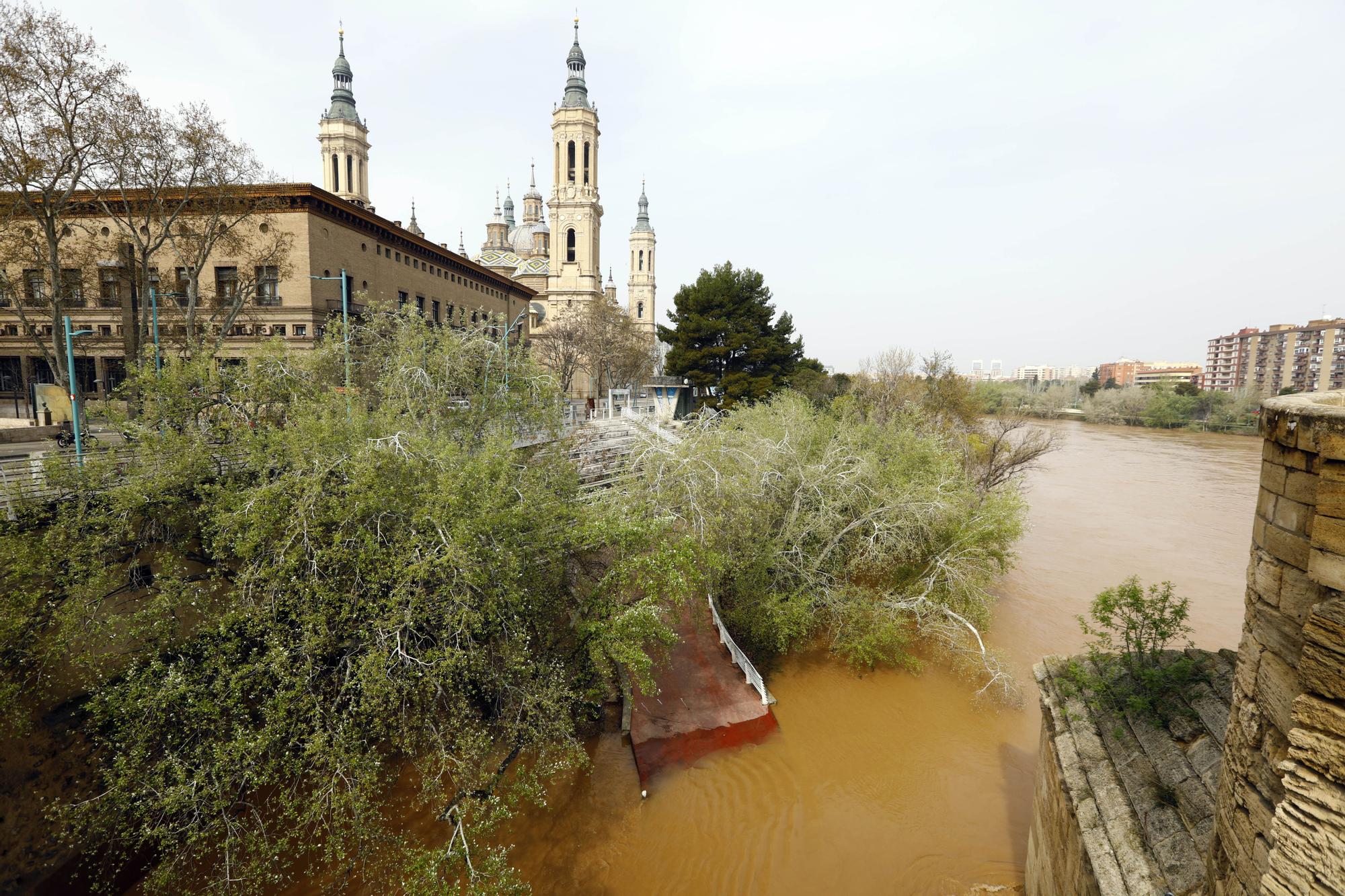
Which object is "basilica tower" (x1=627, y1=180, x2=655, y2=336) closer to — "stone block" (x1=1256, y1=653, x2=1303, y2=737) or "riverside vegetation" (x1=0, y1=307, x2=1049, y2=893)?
"riverside vegetation" (x1=0, y1=307, x2=1049, y2=893)

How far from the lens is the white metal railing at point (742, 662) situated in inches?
488

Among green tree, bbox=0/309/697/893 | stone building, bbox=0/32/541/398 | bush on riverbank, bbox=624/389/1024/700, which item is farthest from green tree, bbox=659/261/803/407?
green tree, bbox=0/309/697/893

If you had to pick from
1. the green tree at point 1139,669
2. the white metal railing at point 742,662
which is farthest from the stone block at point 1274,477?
the white metal railing at point 742,662

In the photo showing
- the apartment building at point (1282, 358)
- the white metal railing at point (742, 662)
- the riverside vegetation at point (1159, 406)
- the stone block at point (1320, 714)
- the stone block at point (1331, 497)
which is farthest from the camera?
the apartment building at point (1282, 358)

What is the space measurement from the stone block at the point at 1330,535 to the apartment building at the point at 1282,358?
92829 millimetres

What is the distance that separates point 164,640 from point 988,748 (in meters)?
14.0

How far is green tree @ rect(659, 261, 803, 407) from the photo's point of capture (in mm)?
34812

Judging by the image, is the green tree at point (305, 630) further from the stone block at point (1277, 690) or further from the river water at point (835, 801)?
the stone block at point (1277, 690)

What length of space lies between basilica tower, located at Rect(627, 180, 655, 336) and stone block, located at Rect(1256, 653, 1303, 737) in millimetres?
84592

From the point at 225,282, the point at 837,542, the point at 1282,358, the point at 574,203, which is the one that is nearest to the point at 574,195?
the point at 574,203

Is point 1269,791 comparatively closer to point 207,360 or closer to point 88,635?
point 88,635

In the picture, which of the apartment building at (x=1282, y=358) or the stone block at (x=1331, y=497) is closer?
the stone block at (x=1331, y=497)

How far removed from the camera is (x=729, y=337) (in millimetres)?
35500

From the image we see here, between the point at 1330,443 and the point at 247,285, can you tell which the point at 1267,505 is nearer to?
the point at 1330,443
